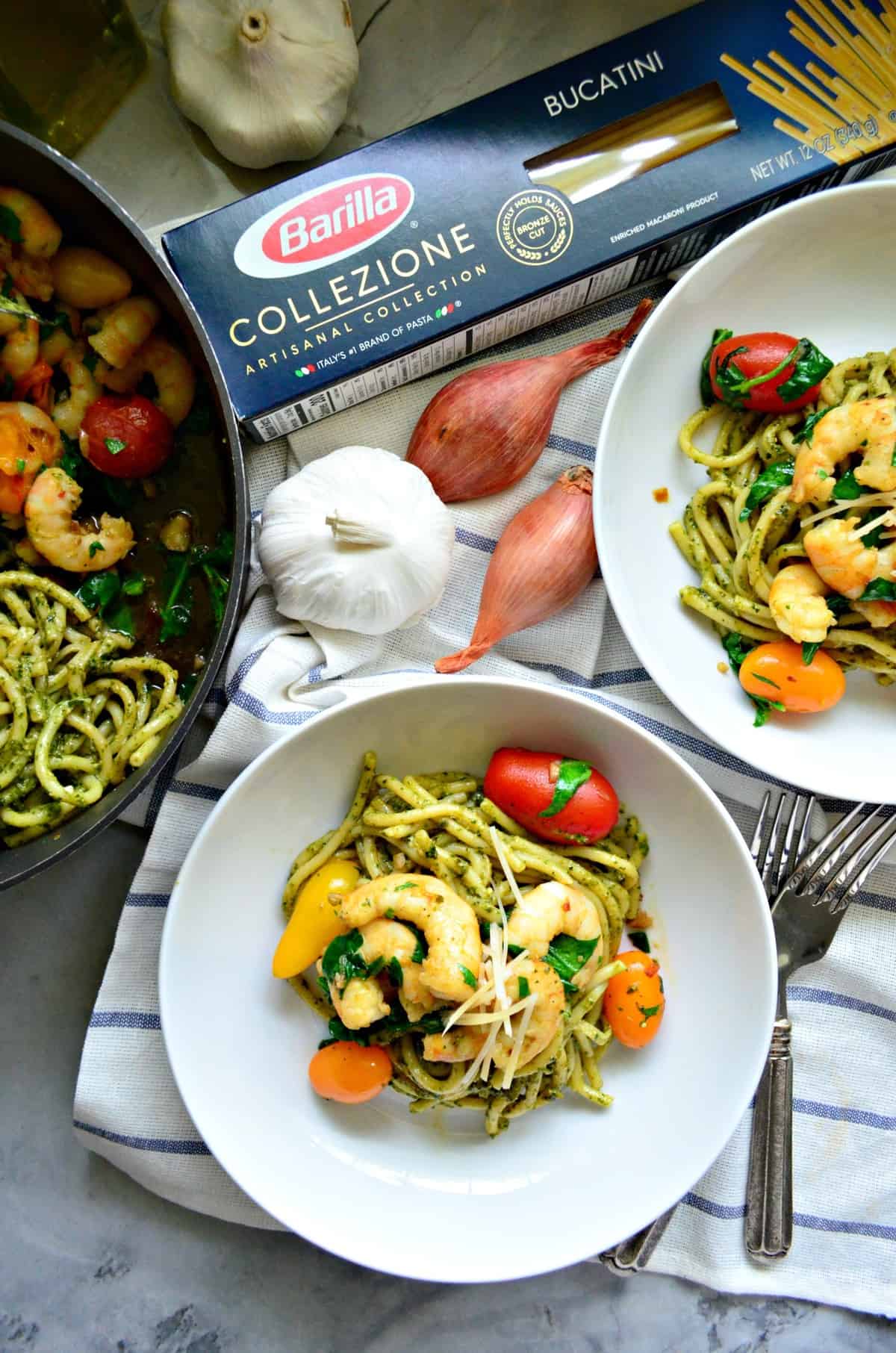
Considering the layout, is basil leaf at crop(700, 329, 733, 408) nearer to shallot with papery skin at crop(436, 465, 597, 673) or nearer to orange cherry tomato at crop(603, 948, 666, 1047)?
shallot with papery skin at crop(436, 465, 597, 673)

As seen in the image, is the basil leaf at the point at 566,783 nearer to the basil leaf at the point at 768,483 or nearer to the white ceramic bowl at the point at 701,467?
the white ceramic bowl at the point at 701,467

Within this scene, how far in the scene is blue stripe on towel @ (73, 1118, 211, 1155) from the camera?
71.7 inches

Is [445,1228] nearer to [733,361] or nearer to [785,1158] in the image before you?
[785,1158]

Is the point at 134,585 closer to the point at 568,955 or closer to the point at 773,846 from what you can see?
the point at 568,955

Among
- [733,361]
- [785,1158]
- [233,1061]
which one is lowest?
[785,1158]

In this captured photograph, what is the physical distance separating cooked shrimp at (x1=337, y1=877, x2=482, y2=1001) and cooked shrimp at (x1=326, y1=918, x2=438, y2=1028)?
0.02 meters

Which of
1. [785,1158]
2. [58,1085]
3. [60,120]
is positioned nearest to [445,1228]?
[785,1158]

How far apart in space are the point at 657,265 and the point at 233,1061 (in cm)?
165

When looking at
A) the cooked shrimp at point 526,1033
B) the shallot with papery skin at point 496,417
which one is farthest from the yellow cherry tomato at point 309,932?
the shallot with papery skin at point 496,417

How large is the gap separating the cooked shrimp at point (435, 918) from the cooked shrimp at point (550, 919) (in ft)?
0.24

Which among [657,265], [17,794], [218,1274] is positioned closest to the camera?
[17,794]

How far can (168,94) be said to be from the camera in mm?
1880

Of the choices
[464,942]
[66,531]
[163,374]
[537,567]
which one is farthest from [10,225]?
[464,942]

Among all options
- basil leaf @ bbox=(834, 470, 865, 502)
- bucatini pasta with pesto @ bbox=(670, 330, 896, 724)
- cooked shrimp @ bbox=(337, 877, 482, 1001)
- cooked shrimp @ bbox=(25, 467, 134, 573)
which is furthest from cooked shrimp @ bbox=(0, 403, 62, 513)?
basil leaf @ bbox=(834, 470, 865, 502)
